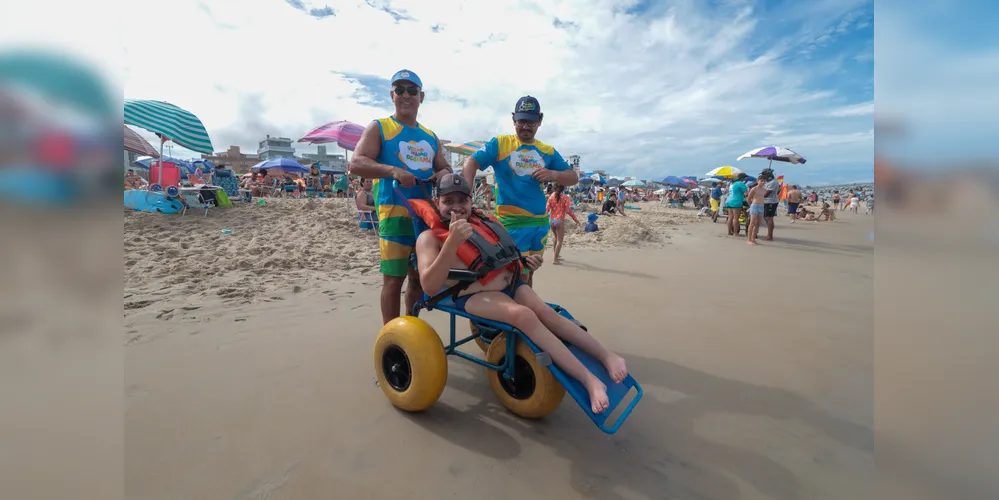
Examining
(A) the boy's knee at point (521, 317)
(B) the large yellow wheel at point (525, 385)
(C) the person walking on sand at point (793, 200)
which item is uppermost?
(C) the person walking on sand at point (793, 200)

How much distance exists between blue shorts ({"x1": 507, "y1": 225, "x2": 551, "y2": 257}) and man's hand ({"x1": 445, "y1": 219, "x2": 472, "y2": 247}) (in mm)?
1299

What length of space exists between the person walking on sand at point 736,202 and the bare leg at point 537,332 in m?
10.5

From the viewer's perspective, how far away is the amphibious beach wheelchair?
2.23 m

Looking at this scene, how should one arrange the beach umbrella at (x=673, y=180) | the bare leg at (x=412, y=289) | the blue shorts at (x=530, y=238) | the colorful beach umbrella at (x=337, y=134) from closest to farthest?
the bare leg at (x=412, y=289)
the blue shorts at (x=530, y=238)
the colorful beach umbrella at (x=337, y=134)
the beach umbrella at (x=673, y=180)

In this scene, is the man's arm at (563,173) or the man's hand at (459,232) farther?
the man's arm at (563,173)

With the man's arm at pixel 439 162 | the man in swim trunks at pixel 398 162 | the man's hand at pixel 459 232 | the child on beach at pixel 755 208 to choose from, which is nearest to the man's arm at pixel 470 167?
the man's arm at pixel 439 162

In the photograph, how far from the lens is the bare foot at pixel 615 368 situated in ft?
7.31

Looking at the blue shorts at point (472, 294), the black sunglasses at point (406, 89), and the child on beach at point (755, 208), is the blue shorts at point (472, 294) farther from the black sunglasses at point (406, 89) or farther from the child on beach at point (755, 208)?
the child on beach at point (755, 208)

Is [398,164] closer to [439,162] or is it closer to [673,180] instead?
[439,162]

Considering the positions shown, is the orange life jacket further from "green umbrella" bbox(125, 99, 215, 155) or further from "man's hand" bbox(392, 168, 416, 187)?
"green umbrella" bbox(125, 99, 215, 155)

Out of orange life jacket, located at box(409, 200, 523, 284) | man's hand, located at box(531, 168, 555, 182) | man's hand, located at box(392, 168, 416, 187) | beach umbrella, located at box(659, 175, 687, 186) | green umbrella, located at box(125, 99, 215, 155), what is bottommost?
orange life jacket, located at box(409, 200, 523, 284)

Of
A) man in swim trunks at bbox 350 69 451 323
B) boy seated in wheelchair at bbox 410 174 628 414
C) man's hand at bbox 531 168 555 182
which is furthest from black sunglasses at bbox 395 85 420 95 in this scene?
man's hand at bbox 531 168 555 182

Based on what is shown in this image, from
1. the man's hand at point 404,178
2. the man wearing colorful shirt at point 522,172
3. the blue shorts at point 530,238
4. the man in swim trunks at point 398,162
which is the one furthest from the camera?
the blue shorts at point 530,238

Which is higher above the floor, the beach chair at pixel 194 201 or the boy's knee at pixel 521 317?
the beach chair at pixel 194 201
